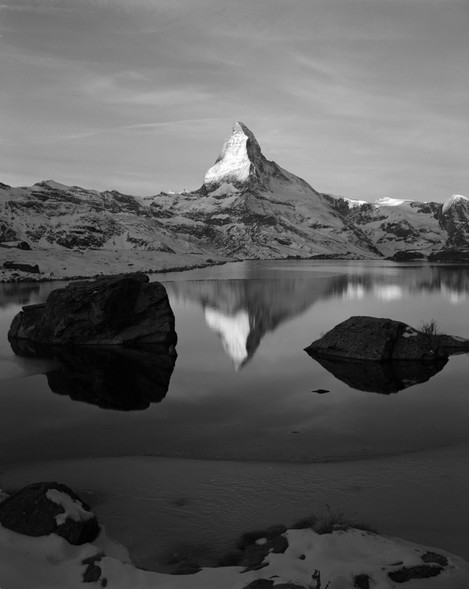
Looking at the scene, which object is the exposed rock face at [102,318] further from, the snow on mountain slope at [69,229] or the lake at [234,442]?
the snow on mountain slope at [69,229]

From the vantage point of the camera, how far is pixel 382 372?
24594 millimetres

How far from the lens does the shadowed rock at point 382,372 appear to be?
22172 millimetres

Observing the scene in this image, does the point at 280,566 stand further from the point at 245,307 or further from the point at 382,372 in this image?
the point at 245,307

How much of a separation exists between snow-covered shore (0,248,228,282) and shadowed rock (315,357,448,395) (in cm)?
6218

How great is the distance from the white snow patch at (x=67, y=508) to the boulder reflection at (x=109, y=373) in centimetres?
868

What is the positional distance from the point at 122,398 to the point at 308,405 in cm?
674

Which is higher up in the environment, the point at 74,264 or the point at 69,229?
the point at 69,229

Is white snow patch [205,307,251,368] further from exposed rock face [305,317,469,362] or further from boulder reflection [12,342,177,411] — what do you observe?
exposed rock face [305,317,469,362]

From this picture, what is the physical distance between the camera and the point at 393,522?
10484 millimetres

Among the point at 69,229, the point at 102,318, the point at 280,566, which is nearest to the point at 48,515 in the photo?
the point at 280,566

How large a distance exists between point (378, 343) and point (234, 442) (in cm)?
1384

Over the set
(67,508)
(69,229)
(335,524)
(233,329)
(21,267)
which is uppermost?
(69,229)

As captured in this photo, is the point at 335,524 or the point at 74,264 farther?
the point at 74,264

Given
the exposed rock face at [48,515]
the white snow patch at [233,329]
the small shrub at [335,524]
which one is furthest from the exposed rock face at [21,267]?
the small shrub at [335,524]
